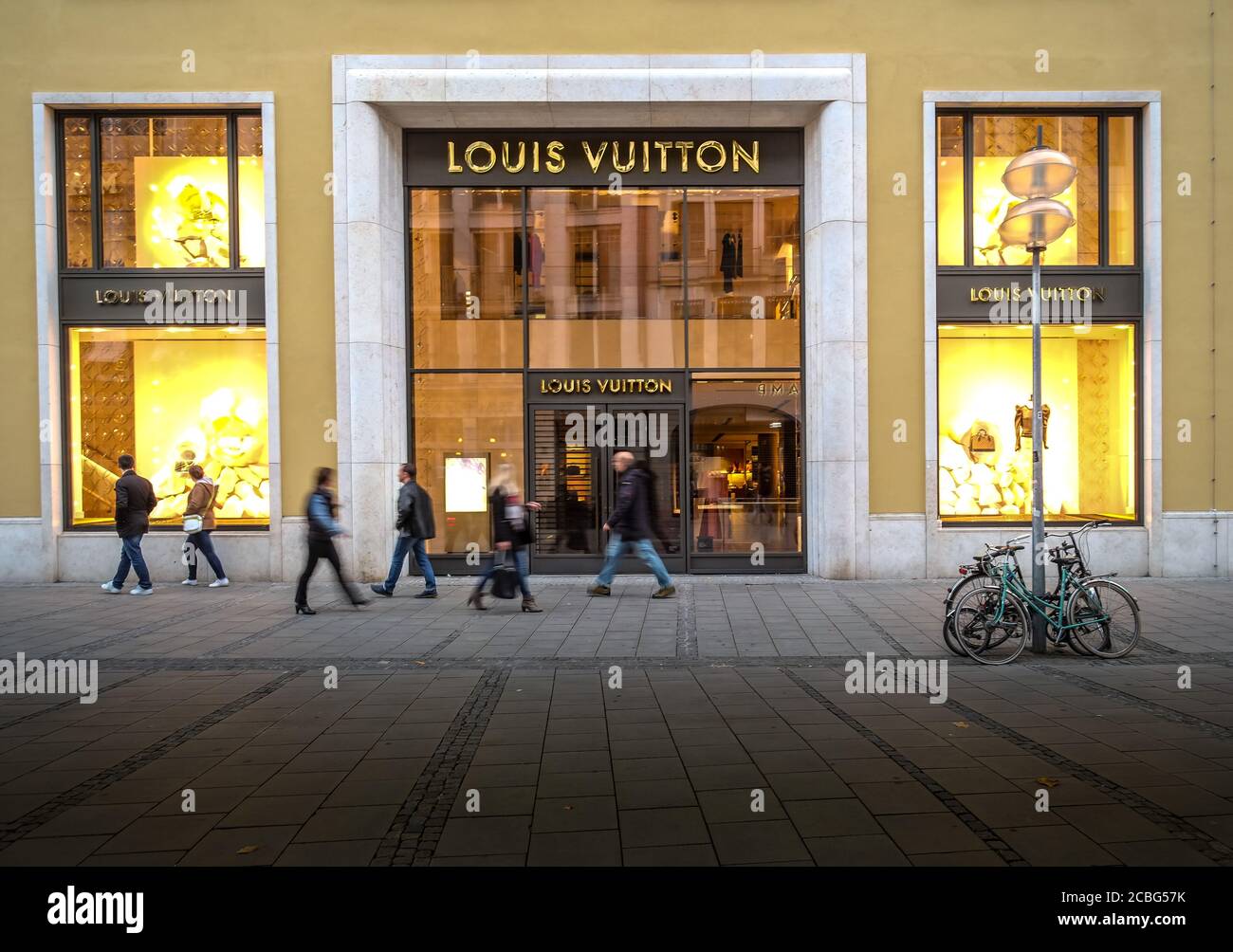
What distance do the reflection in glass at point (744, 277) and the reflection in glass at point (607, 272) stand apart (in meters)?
0.34

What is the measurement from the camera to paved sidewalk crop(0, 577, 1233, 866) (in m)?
3.72

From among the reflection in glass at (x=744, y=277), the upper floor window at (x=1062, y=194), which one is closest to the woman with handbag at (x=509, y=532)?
the reflection in glass at (x=744, y=277)

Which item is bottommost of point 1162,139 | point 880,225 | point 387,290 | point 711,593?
point 711,593

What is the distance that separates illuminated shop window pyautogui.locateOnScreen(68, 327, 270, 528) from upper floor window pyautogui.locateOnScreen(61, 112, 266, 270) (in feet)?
3.97

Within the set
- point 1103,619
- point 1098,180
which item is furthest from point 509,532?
point 1098,180

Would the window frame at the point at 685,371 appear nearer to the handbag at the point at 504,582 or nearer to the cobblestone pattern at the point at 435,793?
the handbag at the point at 504,582

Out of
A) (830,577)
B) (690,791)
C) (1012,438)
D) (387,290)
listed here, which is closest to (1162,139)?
(1012,438)

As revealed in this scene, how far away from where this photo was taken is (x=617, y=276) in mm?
13086

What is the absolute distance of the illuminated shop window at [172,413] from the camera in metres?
12.5

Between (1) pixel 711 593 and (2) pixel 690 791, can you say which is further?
(1) pixel 711 593

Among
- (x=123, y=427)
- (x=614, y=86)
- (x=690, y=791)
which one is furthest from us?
(x=123, y=427)
